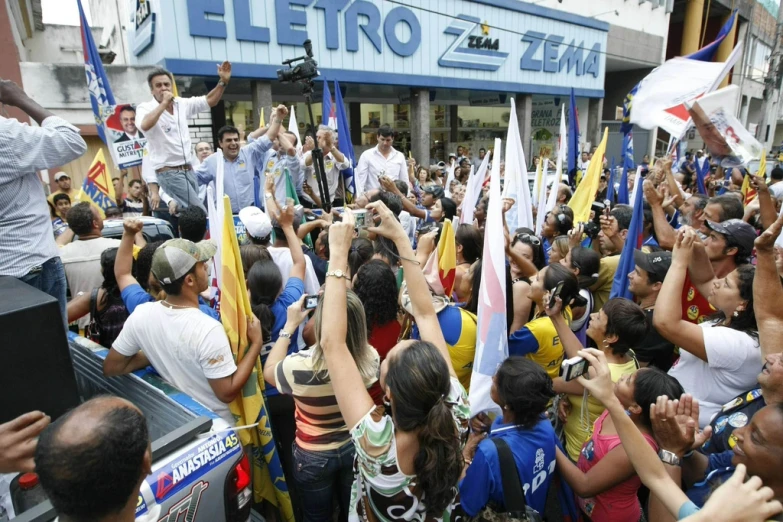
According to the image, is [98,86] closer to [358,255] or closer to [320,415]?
[358,255]

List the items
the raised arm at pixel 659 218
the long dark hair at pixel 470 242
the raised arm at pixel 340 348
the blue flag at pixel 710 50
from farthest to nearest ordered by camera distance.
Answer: the blue flag at pixel 710 50
the raised arm at pixel 659 218
the long dark hair at pixel 470 242
the raised arm at pixel 340 348

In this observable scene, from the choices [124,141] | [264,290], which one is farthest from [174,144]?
[264,290]

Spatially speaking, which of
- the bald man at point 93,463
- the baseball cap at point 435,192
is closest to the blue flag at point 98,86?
the baseball cap at point 435,192

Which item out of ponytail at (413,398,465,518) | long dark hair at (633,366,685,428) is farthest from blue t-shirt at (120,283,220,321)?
long dark hair at (633,366,685,428)

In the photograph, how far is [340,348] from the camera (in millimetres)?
1745

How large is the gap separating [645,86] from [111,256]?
6.94m

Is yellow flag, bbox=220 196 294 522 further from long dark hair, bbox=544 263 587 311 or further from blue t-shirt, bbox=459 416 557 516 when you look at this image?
long dark hair, bbox=544 263 587 311

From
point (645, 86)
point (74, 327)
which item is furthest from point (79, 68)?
point (645, 86)

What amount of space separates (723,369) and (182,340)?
2.77m

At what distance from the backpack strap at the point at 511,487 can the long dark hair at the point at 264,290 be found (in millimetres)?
1669

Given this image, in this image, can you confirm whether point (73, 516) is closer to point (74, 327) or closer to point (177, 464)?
point (177, 464)

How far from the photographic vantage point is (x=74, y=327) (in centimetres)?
366

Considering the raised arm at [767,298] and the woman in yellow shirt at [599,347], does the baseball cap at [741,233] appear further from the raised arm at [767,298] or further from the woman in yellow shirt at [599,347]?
the woman in yellow shirt at [599,347]

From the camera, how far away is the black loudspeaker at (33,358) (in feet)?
5.25
